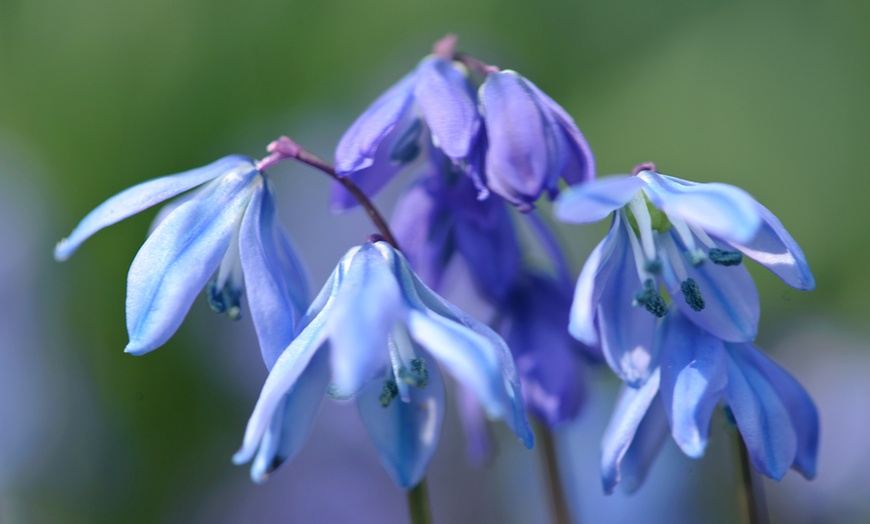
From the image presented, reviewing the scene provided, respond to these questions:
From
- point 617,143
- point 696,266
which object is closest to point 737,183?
point 617,143

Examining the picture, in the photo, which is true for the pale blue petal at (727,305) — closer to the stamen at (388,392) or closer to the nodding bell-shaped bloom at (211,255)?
the stamen at (388,392)

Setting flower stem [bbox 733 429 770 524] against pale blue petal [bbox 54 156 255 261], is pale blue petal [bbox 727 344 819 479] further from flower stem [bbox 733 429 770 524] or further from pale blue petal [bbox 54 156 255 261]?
pale blue petal [bbox 54 156 255 261]

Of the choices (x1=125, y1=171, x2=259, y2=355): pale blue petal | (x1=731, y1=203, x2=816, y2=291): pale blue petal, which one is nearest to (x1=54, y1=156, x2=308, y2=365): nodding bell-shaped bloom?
(x1=125, y1=171, x2=259, y2=355): pale blue petal

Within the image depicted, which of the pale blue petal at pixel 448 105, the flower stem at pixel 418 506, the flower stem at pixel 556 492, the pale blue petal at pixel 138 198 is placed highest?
the pale blue petal at pixel 448 105

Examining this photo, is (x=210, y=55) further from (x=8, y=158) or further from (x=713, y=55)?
(x=713, y=55)

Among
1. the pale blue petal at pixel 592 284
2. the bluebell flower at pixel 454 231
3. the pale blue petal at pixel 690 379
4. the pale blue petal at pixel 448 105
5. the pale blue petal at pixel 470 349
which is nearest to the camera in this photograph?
the pale blue petal at pixel 470 349

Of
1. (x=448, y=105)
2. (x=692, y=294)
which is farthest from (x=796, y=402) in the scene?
(x=448, y=105)

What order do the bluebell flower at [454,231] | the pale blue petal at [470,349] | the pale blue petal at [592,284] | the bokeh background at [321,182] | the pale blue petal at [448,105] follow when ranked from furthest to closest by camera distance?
the bokeh background at [321,182]
the bluebell flower at [454,231]
the pale blue petal at [448,105]
the pale blue petal at [592,284]
the pale blue petal at [470,349]

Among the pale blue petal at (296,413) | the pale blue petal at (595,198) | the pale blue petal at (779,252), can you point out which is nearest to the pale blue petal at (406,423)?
the pale blue petal at (296,413)
